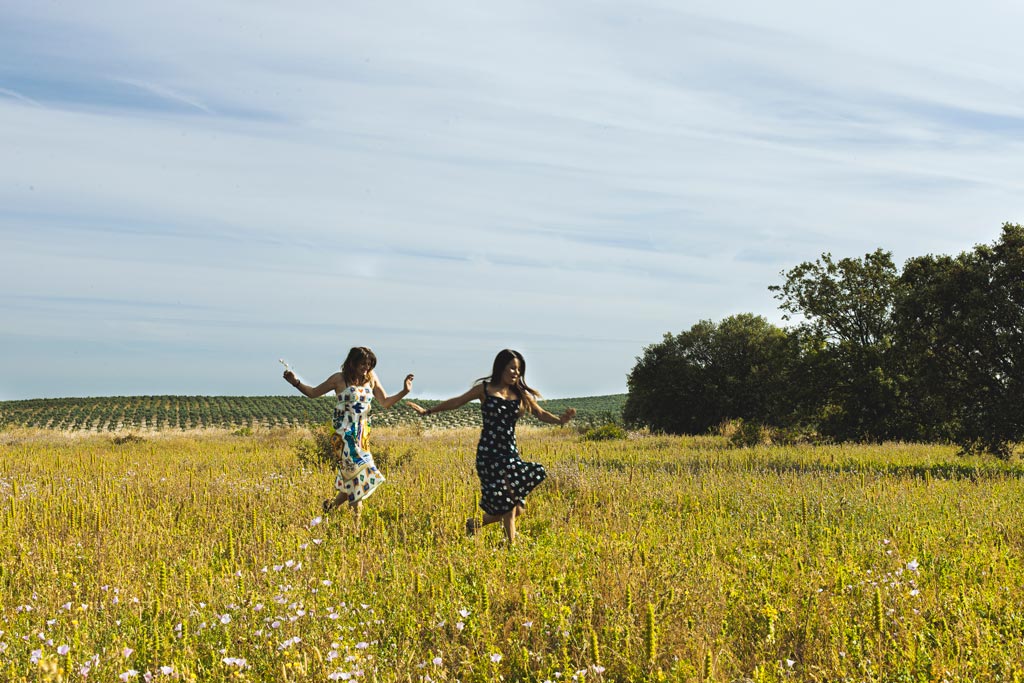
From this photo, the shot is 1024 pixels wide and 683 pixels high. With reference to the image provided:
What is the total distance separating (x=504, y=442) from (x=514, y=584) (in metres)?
2.63

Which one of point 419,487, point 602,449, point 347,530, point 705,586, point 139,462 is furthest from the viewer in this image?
point 602,449

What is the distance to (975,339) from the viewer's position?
1841cm

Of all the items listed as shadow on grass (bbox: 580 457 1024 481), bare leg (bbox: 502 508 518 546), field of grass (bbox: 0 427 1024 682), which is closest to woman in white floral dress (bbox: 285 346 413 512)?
field of grass (bbox: 0 427 1024 682)

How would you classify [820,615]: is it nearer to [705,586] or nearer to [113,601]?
[705,586]

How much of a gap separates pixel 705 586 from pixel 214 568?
13.8 ft

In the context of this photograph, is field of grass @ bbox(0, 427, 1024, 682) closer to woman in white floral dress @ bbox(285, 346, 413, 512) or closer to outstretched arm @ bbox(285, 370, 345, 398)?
woman in white floral dress @ bbox(285, 346, 413, 512)

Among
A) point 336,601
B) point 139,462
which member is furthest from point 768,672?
point 139,462

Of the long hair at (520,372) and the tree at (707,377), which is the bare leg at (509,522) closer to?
the long hair at (520,372)

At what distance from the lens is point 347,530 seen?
8289 millimetres

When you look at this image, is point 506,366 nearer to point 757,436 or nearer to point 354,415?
point 354,415

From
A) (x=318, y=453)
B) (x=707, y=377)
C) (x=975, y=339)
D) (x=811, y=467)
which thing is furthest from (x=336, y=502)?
(x=707, y=377)

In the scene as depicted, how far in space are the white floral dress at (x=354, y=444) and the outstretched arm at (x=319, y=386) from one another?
0.11 meters

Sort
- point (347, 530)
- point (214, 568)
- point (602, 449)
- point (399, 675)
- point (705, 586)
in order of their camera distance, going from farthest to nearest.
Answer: point (602, 449)
point (347, 530)
point (214, 568)
point (705, 586)
point (399, 675)

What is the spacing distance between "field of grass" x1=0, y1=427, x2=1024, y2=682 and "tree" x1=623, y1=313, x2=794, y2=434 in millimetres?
28780
